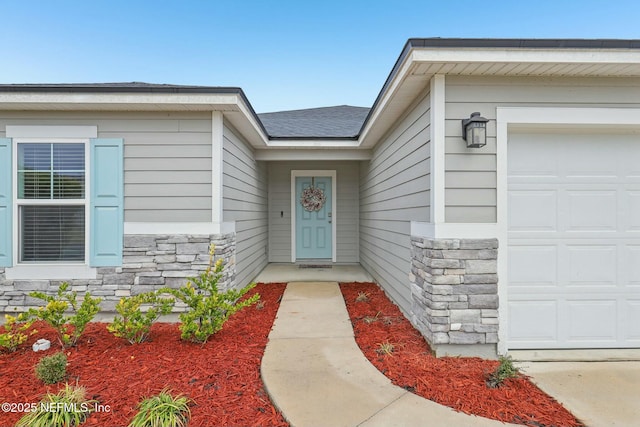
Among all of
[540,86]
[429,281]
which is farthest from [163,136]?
[540,86]

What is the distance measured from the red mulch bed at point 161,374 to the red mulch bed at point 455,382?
97 cm

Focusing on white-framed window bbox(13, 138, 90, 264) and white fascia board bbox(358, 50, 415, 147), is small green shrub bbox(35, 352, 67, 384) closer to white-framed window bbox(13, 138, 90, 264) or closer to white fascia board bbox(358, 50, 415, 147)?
white-framed window bbox(13, 138, 90, 264)

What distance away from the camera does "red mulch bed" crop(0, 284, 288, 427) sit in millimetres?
1877

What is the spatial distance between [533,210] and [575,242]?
475 mm

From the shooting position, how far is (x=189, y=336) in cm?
282

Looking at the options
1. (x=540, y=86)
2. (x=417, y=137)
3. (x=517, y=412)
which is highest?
(x=540, y=86)

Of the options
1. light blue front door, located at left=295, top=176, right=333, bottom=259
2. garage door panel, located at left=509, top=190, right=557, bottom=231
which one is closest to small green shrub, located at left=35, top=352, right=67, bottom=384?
garage door panel, located at left=509, top=190, right=557, bottom=231

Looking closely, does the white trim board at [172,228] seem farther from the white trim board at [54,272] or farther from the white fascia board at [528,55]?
the white fascia board at [528,55]

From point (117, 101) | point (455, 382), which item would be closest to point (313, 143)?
point (117, 101)

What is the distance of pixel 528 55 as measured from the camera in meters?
2.48

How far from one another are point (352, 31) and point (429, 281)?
1007cm

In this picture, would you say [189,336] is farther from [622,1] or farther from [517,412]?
[622,1]

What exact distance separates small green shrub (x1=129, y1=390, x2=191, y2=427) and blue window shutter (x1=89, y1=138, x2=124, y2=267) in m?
2.17

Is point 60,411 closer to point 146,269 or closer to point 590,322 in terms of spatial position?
point 146,269
